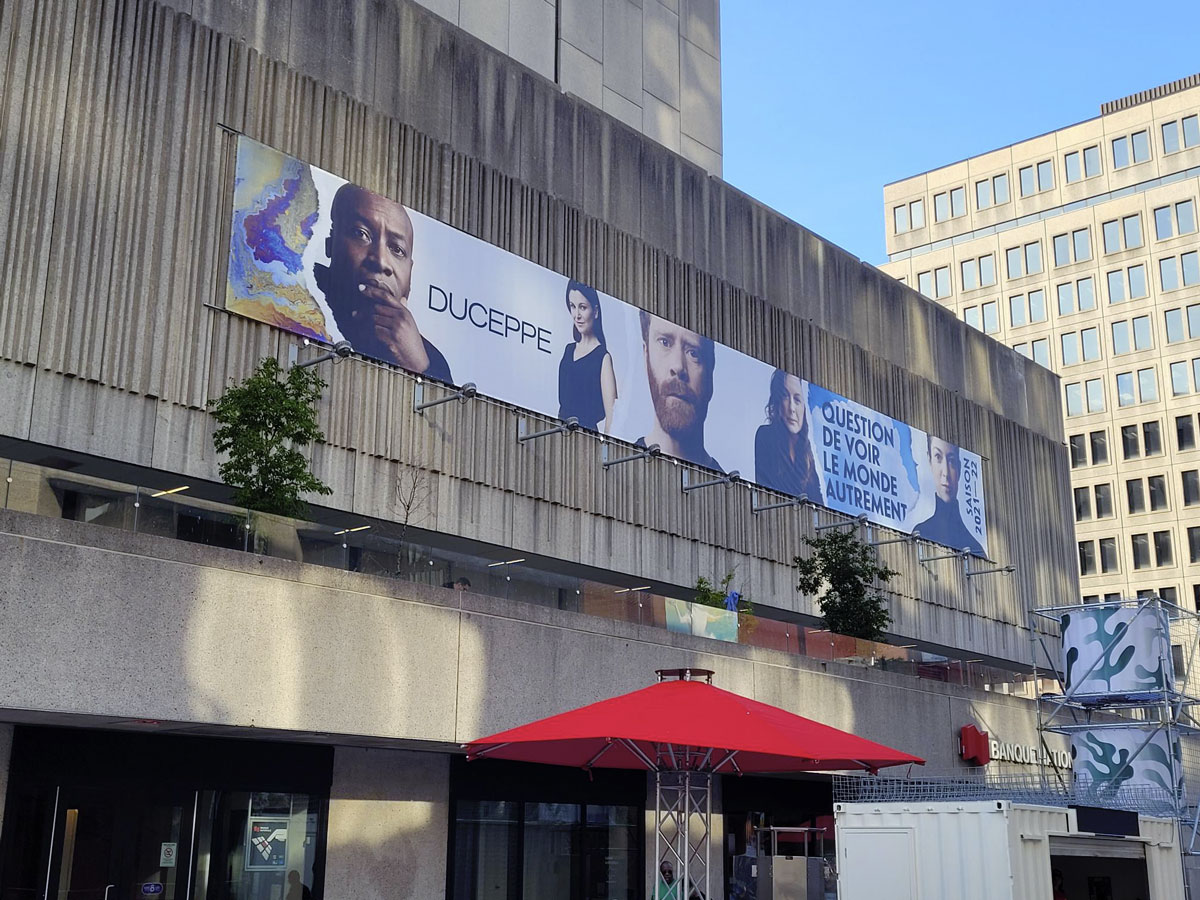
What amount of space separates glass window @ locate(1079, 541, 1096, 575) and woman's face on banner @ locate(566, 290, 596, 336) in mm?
55882

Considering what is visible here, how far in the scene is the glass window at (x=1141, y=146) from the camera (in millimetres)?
77875

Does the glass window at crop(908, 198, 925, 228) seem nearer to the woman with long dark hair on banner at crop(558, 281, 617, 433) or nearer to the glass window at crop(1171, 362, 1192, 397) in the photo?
the glass window at crop(1171, 362, 1192, 397)

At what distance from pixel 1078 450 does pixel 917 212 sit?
19.0 meters

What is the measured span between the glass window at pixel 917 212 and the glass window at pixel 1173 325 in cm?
1707

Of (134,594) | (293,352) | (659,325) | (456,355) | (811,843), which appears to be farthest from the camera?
(659,325)

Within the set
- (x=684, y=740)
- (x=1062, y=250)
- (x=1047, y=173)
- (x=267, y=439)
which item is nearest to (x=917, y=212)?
(x=1047, y=173)

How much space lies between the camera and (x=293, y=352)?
72.2 ft

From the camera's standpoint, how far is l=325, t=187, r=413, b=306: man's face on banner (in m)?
22.9

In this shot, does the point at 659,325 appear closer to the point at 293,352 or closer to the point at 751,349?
the point at 751,349

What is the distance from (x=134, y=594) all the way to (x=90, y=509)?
107 centimetres

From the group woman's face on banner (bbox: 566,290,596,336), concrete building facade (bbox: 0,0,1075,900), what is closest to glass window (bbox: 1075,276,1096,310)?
concrete building facade (bbox: 0,0,1075,900)

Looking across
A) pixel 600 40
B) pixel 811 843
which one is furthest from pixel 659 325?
pixel 811 843

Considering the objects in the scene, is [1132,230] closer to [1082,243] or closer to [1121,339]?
[1082,243]

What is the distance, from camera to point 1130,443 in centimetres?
7500
